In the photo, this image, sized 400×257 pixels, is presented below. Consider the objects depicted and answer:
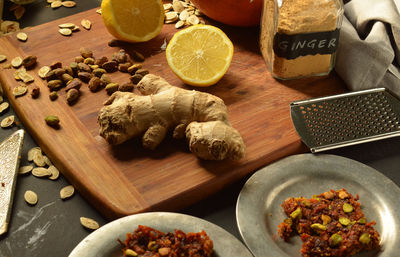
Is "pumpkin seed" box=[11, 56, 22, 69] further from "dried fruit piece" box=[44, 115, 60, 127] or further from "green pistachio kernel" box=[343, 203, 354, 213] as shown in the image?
"green pistachio kernel" box=[343, 203, 354, 213]

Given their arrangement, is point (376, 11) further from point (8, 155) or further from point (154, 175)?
point (8, 155)

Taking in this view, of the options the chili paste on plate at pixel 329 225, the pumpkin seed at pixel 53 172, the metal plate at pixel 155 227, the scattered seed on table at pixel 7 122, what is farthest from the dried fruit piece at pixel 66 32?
the chili paste on plate at pixel 329 225

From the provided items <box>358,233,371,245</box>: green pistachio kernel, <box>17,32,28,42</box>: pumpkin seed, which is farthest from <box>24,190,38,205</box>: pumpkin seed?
<box>358,233,371,245</box>: green pistachio kernel

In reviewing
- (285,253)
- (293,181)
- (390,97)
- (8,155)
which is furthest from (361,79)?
(8,155)

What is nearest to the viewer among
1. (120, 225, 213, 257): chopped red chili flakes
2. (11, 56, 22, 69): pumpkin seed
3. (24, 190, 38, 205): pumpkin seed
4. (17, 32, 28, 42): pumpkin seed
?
(120, 225, 213, 257): chopped red chili flakes

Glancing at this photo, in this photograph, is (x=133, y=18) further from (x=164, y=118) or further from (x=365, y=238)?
→ (x=365, y=238)

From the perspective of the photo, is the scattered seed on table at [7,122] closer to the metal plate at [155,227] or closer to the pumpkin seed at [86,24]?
the pumpkin seed at [86,24]
